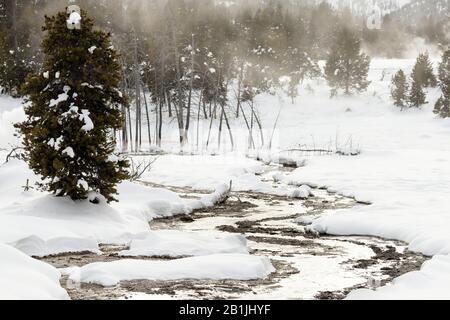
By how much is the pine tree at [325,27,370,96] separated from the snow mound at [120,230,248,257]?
50.2 metres

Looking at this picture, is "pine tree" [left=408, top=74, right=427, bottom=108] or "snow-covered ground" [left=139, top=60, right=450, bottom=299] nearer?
"snow-covered ground" [left=139, top=60, right=450, bottom=299]

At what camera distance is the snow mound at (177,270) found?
8.89 metres

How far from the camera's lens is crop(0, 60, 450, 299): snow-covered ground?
37.1ft

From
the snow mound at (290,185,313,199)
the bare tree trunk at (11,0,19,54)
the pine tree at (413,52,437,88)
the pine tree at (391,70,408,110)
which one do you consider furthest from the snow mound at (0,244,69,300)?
the pine tree at (413,52,437,88)

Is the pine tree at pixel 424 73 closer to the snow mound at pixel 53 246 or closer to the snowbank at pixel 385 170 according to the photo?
the snowbank at pixel 385 170

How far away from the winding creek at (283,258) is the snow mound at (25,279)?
0.35 m

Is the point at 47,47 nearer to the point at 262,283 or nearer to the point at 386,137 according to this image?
the point at 262,283

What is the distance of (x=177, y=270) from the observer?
9250 mm

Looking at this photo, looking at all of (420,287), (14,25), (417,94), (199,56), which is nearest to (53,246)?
(420,287)

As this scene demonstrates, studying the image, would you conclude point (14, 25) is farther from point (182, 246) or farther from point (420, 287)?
point (420, 287)

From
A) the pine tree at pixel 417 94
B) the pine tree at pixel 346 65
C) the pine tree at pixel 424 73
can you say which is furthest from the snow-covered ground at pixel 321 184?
the pine tree at pixel 346 65

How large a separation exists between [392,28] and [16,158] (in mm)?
87035

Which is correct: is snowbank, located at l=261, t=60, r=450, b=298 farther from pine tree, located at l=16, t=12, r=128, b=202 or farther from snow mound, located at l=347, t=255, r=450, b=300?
pine tree, located at l=16, t=12, r=128, b=202
